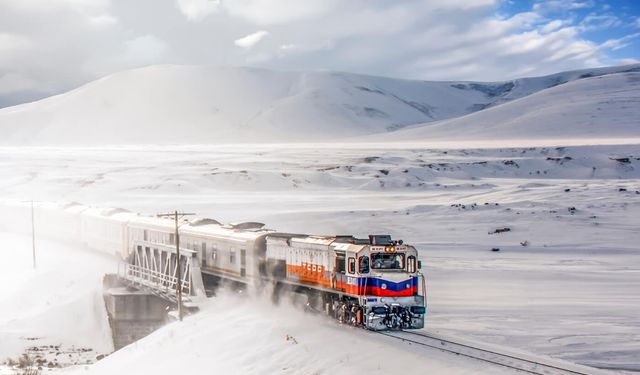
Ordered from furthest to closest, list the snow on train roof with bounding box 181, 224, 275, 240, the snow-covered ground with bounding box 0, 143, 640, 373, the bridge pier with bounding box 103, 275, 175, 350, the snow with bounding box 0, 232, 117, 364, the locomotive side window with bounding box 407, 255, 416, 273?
the bridge pier with bounding box 103, 275, 175, 350 → the snow with bounding box 0, 232, 117, 364 → the snow on train roof with bounding box 181, 224, 275, 240 → the locomotive side window with bounding box 407, 255, 416, 273 → the snow-covered ground with bounding box 0, 143, 640, 373

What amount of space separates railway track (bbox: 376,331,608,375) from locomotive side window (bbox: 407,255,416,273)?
2237mm

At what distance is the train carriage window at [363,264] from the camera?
26812 mm

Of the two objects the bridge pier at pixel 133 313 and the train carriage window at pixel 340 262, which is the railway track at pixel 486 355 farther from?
the bridge pier at pixel 133 313

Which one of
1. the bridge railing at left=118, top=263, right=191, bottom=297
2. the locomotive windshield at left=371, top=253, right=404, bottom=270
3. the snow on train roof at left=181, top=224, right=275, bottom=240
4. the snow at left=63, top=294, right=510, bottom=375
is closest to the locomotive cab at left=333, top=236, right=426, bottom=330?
the locomotive windshield at left=371, top=253, right=404, bottom=270

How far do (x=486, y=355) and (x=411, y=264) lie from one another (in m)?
5.49

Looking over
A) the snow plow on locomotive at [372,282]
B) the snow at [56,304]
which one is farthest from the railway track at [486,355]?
the snow at [56,304]

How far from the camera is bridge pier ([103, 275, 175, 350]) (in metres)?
42.5

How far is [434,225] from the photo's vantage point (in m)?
65.1

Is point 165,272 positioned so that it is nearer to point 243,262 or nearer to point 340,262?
point 243,262

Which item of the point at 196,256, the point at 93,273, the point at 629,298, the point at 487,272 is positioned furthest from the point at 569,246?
the point at 93,273

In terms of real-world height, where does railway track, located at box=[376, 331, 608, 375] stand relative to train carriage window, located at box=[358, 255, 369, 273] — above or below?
below

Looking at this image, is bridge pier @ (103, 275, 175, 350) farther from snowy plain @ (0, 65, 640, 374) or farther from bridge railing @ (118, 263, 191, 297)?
snowy plain @ (0, 65, 640, 374)

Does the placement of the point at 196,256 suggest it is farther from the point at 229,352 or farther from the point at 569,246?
the point at 569,246

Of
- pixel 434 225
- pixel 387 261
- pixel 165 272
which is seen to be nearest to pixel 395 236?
pixel 434 225
